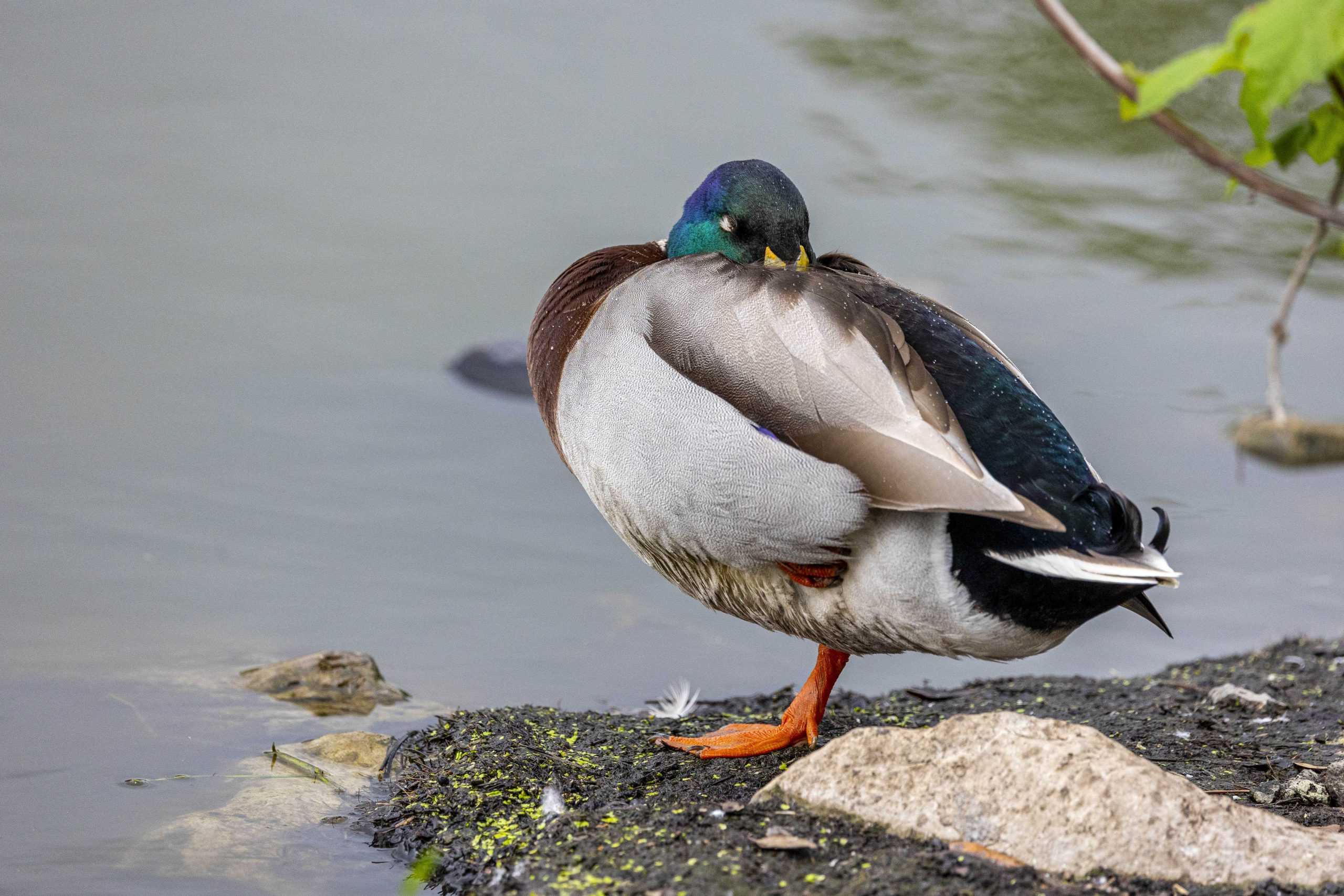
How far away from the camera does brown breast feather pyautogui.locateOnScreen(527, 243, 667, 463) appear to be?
3.36 metres

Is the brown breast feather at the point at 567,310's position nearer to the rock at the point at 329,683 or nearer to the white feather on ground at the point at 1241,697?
the rock at the point at 329,683

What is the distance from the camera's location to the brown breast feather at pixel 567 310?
3.36 meters

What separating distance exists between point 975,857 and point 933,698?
5.15 feet

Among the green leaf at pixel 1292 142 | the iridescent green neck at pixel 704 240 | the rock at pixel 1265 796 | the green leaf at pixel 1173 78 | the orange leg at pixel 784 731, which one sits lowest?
the rock at pixel 1265 796

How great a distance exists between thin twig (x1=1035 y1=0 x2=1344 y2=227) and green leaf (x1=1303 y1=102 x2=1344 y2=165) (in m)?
0.40

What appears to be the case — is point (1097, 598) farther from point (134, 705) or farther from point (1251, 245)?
point (1251, 245)

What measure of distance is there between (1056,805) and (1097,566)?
0.44 meters

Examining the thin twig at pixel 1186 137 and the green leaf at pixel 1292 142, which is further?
the green leaf at pixel 1292 142

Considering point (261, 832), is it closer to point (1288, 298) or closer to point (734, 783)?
point (734, 783)

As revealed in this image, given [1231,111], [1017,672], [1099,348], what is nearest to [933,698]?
[1017,672]

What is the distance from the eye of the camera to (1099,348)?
7.59 meters

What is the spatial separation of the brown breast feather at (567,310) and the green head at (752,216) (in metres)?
0.21

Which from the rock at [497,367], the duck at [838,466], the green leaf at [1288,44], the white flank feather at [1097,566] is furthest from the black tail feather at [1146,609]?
the rock at [497,367]

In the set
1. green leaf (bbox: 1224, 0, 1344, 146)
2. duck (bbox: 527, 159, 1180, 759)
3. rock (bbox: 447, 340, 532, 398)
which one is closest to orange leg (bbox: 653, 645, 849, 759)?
duck (bbox: 527, 159, 1180, 759)
